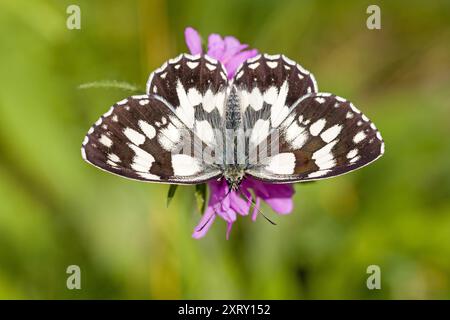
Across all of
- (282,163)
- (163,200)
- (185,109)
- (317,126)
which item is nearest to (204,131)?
(185,109)

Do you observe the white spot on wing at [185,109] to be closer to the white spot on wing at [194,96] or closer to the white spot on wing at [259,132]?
the white spot on wing at [194,96]

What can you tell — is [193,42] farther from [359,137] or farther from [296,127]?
[359,137]

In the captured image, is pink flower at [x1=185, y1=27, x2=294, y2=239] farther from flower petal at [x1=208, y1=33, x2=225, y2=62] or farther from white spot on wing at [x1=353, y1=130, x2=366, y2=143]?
white spot on wing at [x1=353, y1=130, x2=366, y2=143]

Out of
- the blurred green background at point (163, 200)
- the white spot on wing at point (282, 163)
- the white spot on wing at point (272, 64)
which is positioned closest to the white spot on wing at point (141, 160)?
the white spot on wing at point (282, 163)
